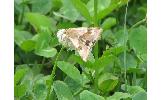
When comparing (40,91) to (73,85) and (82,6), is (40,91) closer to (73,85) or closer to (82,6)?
(73,85)

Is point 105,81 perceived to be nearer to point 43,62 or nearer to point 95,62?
point 95,62

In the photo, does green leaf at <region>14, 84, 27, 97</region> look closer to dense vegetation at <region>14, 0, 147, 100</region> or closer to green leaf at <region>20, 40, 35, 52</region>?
dense vegetation at <region>14, 0, 147, 100</region>

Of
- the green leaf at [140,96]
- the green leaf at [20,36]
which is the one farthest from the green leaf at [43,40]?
the green leaf at [140,96]

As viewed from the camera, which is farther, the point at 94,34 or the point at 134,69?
the point at 134,69

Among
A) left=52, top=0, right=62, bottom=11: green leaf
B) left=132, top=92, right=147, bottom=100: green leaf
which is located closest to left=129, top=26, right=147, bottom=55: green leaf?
left=132, top=92, right=147, bottom=100: green leaf

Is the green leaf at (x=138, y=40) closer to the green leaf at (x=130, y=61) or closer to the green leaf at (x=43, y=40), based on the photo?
the green leaf at (x=130, y=61)
